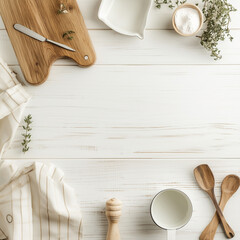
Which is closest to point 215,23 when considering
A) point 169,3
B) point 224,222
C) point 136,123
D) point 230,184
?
point 169,3

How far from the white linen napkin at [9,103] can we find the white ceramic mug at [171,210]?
46cm

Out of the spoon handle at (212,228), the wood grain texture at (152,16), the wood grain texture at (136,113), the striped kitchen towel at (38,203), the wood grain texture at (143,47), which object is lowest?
the spoon handle at (212,228)

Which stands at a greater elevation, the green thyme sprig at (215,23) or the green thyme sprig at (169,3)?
the green thyme sprig at (169,3)

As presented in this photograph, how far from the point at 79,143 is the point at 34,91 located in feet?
0.67

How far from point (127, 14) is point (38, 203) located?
24.4 inches

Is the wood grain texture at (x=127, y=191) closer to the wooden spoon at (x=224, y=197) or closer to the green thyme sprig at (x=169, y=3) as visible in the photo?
the wooden spoon at (x=224, y=197)

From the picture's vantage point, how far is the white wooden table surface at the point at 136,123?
1.05m

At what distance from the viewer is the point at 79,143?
1.05 metres

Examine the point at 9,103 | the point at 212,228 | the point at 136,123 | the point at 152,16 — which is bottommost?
the point at 212,228

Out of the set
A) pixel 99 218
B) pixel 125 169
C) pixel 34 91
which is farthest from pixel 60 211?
pixel 34 91

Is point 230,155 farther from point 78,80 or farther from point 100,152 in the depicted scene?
point 78,80

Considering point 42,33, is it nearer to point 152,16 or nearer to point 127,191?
point 152,16

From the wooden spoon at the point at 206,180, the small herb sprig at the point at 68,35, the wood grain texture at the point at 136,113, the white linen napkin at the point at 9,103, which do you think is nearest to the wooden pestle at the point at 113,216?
the wood grain texture at the point at 136,113

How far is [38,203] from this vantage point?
103 centimetres
